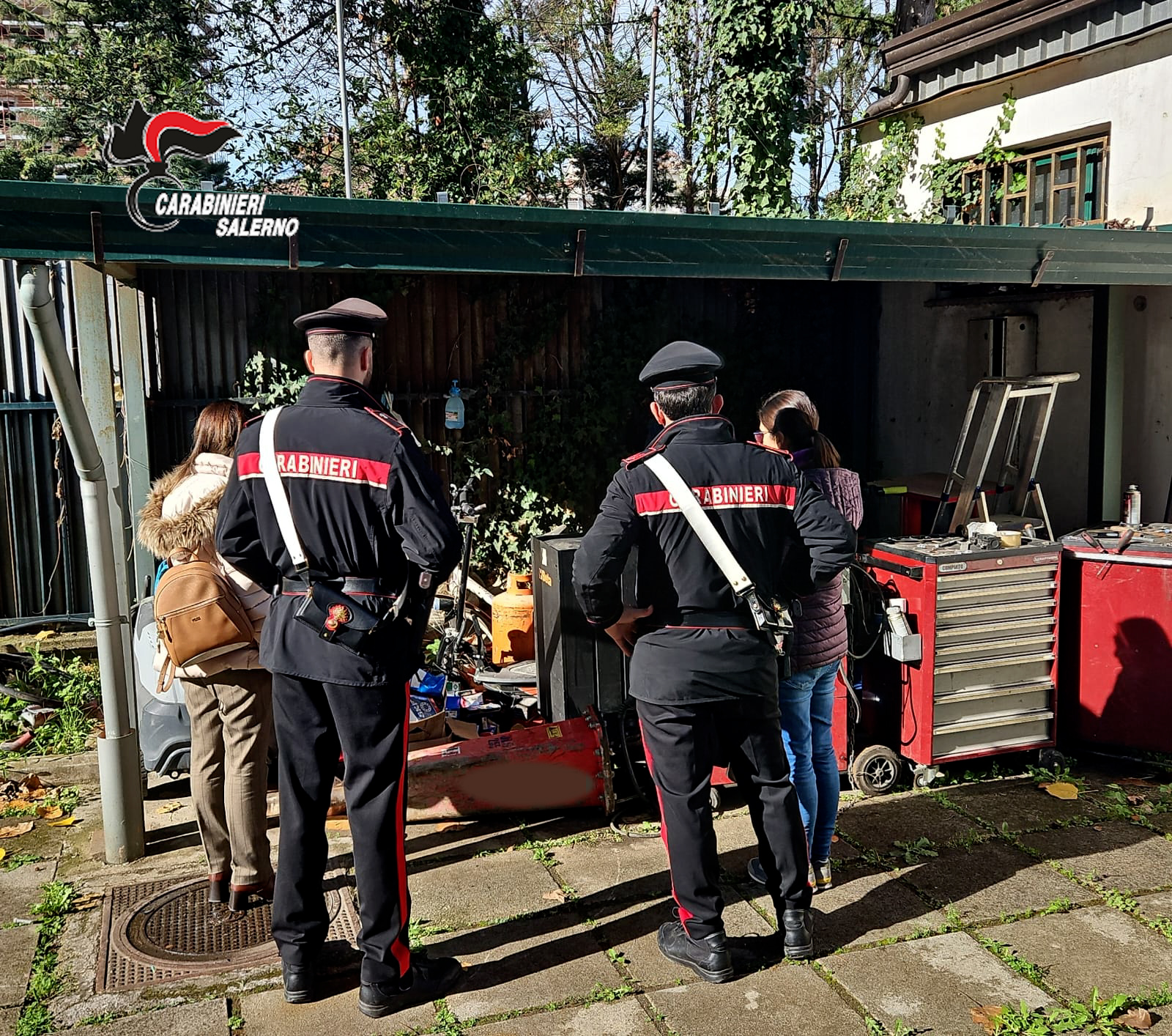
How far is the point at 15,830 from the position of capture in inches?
195

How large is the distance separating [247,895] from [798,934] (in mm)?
2087

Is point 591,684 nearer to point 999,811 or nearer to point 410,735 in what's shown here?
point 410,735

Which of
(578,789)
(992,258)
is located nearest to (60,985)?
(578,789)

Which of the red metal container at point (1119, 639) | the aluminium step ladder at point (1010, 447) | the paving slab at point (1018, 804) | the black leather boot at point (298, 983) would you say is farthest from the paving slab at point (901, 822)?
the black leather boot at point (298, 983)

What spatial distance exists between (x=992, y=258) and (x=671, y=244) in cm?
210

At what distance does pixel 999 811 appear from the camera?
16.9 ft

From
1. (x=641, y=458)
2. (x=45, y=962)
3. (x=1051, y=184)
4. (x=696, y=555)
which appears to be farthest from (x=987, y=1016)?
(x=1051, y=184)

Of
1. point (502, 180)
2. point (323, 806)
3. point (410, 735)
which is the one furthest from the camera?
point (502, 180)

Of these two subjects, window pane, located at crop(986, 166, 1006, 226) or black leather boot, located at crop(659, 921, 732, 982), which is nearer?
black leather boot, located at crop(659, 921, 732, 982)

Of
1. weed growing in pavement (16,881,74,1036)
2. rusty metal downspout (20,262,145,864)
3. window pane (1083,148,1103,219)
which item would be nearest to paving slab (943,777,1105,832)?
rusty metal downspout (20,262,145,864)

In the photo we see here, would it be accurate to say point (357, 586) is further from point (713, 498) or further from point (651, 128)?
point (651, 128)

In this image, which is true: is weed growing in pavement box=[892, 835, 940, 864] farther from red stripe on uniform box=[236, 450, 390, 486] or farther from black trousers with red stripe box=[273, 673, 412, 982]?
red stripe on uniform box=[236, 450, 390, 486]

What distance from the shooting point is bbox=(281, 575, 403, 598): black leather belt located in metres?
3.38

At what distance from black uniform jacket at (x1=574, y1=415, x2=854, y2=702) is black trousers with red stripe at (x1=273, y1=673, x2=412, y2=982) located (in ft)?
2.63
